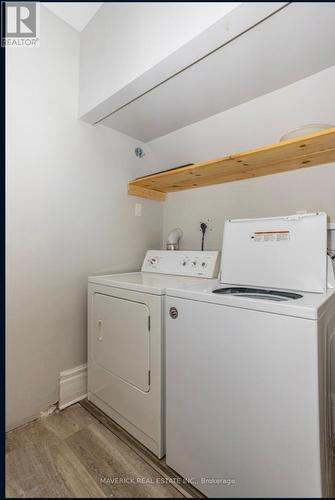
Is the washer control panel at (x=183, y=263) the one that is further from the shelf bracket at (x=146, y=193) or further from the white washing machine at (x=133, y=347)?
the shelf bracket at (x=146, y=193)

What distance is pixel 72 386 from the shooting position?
5.82 feet

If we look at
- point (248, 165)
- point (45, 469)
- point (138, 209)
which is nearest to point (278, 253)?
point (248, 165)

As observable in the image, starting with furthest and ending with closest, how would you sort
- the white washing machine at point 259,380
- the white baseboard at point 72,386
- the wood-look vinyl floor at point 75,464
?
the white baseboard at point 72,386 < the wood-look vinyl floor at point 75,464 < the white washing machine at point 259,380

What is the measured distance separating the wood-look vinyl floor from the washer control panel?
113cm

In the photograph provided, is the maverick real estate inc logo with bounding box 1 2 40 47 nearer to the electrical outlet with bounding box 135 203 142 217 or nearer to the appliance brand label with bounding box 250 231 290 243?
the electrical outlet with bounding box 135 203 142 217

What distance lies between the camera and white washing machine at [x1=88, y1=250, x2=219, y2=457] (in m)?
1.29

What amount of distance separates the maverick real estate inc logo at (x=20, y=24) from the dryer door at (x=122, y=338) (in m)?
1.65

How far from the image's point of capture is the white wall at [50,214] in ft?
4.98

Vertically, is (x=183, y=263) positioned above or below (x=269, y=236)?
below

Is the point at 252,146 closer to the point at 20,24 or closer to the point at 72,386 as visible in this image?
the point at 20,24

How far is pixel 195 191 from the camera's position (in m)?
2.29

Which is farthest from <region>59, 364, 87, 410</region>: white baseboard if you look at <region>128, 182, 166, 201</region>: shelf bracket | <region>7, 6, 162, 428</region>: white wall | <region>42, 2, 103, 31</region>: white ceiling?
<region>42, 2, 103, 31</region>: white ceiling

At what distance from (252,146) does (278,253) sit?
0.92 m

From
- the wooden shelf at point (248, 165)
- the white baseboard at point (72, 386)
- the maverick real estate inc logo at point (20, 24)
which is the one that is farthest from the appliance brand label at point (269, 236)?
the maverick real estate inc logo at point (20, 24)
